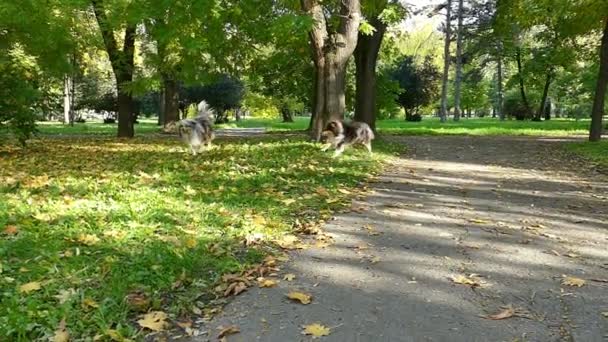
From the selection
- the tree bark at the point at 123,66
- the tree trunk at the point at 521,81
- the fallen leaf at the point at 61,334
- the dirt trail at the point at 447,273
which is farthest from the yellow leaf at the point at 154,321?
the tree trunk at the point at 521,81

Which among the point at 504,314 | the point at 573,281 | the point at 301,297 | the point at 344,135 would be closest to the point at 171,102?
the point at 344,135

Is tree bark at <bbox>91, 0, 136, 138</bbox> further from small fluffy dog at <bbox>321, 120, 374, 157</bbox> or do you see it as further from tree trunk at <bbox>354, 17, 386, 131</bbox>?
small fluffy dog at <bbox>321, 120, 374, 157</bbox>

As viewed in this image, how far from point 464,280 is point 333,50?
10.0 m

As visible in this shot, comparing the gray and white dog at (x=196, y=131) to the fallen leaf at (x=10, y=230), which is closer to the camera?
the fallen leaf at (x=10, y=230)

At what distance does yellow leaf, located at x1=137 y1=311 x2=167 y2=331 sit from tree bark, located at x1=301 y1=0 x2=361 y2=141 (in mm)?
10361

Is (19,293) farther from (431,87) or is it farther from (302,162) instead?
(431,87)

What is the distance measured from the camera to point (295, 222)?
6.02 m

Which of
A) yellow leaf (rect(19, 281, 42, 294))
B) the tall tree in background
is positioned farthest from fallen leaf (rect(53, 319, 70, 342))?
the tall tree in background

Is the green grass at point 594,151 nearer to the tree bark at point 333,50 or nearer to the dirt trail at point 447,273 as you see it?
the dirt trail at point 447,273

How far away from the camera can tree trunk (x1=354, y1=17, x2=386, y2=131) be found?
1727 centimetres

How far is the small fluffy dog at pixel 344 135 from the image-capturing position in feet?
39.1

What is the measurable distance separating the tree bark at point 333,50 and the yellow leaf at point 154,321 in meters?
10.4

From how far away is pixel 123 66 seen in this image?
61.8ft

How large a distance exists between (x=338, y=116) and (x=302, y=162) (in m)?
3.42
